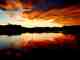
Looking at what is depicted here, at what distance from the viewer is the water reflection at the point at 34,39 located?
262 centimetres

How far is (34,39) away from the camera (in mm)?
2658

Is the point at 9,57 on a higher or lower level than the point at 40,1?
lower

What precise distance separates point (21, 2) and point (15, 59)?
2.11 feet

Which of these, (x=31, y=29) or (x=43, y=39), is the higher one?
(x=31, y=29)

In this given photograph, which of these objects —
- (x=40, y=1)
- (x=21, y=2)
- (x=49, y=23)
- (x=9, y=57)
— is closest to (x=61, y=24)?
(x=49, y=23)

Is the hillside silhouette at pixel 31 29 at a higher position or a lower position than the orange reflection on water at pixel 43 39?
higher

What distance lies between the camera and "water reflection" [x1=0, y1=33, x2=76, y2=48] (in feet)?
8.59

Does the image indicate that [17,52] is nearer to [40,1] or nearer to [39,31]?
[39,31]

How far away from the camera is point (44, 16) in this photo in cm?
265

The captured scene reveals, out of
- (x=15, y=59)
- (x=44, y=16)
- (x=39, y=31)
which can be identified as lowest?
(x=15, y=59)

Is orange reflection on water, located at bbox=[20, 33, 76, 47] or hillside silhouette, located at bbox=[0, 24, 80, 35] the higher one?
hillside silhouette, located at bbox=[0, 24, 80, 35]

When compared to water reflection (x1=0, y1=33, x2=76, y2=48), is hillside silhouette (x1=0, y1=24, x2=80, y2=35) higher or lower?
higher

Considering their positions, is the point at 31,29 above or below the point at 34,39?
above

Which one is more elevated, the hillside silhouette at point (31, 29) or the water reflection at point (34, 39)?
the hillside silhouette at point (31, 29)
